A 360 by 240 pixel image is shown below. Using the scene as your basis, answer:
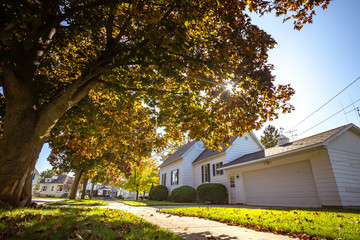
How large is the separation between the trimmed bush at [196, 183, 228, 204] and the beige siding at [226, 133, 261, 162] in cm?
262

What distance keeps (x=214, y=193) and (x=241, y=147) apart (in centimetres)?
541

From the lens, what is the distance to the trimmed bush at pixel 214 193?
49.0ft

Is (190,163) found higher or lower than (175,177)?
higher

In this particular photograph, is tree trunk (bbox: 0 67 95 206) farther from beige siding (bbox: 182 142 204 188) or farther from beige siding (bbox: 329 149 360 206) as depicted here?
beige siding (bbox: 182 142 204 188)

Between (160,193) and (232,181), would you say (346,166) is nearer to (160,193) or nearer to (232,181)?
(232,181)

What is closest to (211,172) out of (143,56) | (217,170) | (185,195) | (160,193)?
(217,170)

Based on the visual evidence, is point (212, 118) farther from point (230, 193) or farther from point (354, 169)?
point (230, 193)

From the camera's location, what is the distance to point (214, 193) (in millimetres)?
14977

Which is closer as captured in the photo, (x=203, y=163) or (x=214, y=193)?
(x=214, y=193)

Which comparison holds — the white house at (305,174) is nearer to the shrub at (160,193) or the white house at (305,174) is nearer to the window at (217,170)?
the window at (217,170)

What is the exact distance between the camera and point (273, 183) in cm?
1196

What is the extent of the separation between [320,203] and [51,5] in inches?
524

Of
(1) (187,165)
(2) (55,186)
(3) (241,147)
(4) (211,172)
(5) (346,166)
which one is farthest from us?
(2) (55,186)

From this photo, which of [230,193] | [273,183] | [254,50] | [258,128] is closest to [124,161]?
[230,193]
